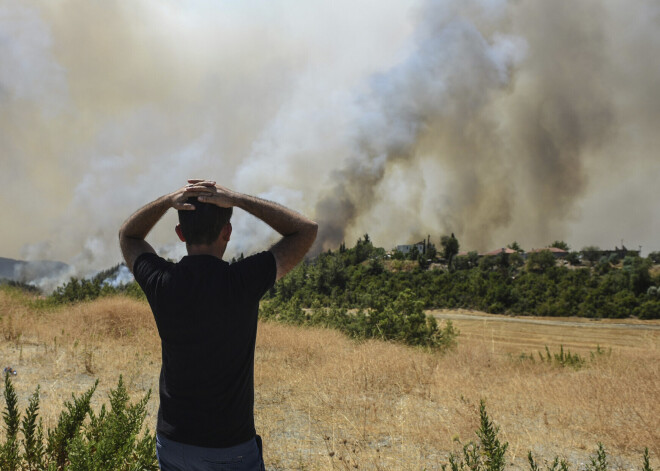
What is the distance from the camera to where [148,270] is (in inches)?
69.3

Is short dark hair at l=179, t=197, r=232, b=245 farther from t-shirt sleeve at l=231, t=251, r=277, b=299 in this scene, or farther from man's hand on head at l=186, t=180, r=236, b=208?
t-shirt sleeve at l=231, t=251, r=277, b=299

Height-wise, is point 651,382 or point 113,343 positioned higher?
point 113,343

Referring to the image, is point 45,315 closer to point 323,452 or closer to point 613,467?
point 323,452

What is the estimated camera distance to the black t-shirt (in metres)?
1.60

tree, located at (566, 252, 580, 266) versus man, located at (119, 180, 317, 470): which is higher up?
tree, located at (566, 252, 580, 266)

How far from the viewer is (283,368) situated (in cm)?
869

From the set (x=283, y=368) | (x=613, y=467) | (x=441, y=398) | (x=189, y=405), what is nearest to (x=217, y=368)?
(x=189, y=405)

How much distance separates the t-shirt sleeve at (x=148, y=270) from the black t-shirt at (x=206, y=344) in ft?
0.06

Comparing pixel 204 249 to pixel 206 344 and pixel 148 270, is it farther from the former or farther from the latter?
pixel 206 344

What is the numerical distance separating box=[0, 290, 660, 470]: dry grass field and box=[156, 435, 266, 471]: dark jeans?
2946 mm

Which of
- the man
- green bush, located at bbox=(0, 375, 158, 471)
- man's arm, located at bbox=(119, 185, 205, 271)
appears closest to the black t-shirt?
the man

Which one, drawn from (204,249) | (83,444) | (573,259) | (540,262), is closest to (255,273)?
(204,249)

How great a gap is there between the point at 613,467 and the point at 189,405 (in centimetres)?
523

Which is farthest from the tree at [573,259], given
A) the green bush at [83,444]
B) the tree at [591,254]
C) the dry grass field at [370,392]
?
the green bush at [83,444]
